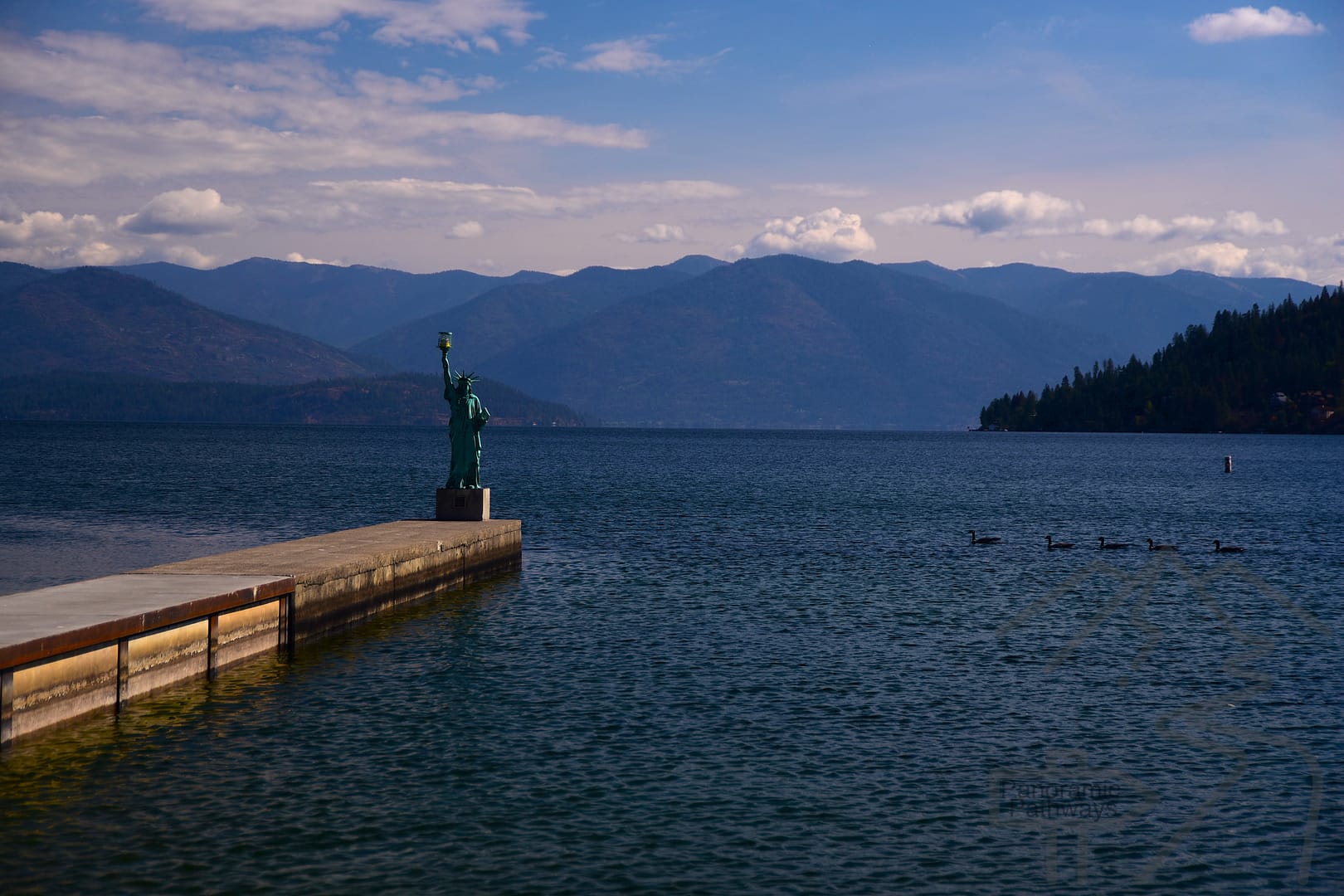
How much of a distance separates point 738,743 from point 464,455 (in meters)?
21.2

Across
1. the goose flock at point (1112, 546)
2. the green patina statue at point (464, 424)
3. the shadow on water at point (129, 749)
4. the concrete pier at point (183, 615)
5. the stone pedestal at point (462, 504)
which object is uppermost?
the green patina statue at point (464, 424)

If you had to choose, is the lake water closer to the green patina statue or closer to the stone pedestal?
the stone pedestal

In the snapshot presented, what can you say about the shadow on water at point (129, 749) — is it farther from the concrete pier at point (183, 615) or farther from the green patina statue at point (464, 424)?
the green patina statue at point (464, 424)

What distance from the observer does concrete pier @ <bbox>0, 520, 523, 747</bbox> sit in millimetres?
16234

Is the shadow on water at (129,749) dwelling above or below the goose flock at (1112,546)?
above

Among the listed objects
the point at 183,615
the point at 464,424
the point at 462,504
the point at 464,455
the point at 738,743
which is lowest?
the point at 738,743

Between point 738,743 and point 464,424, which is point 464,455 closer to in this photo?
point 464,424

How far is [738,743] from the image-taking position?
17812 mm

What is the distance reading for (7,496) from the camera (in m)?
66.9

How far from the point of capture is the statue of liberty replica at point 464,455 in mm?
36938

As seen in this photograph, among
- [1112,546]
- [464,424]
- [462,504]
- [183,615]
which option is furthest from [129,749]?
[1112,546]

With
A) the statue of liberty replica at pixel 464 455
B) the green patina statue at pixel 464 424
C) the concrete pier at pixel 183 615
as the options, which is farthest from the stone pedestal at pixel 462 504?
the concrete pier at pixel 183 615

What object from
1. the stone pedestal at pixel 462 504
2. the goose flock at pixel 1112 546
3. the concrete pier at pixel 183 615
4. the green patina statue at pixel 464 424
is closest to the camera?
the concrete pier at pixel 183 615

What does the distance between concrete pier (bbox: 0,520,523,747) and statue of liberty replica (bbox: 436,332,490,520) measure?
16.7ft
